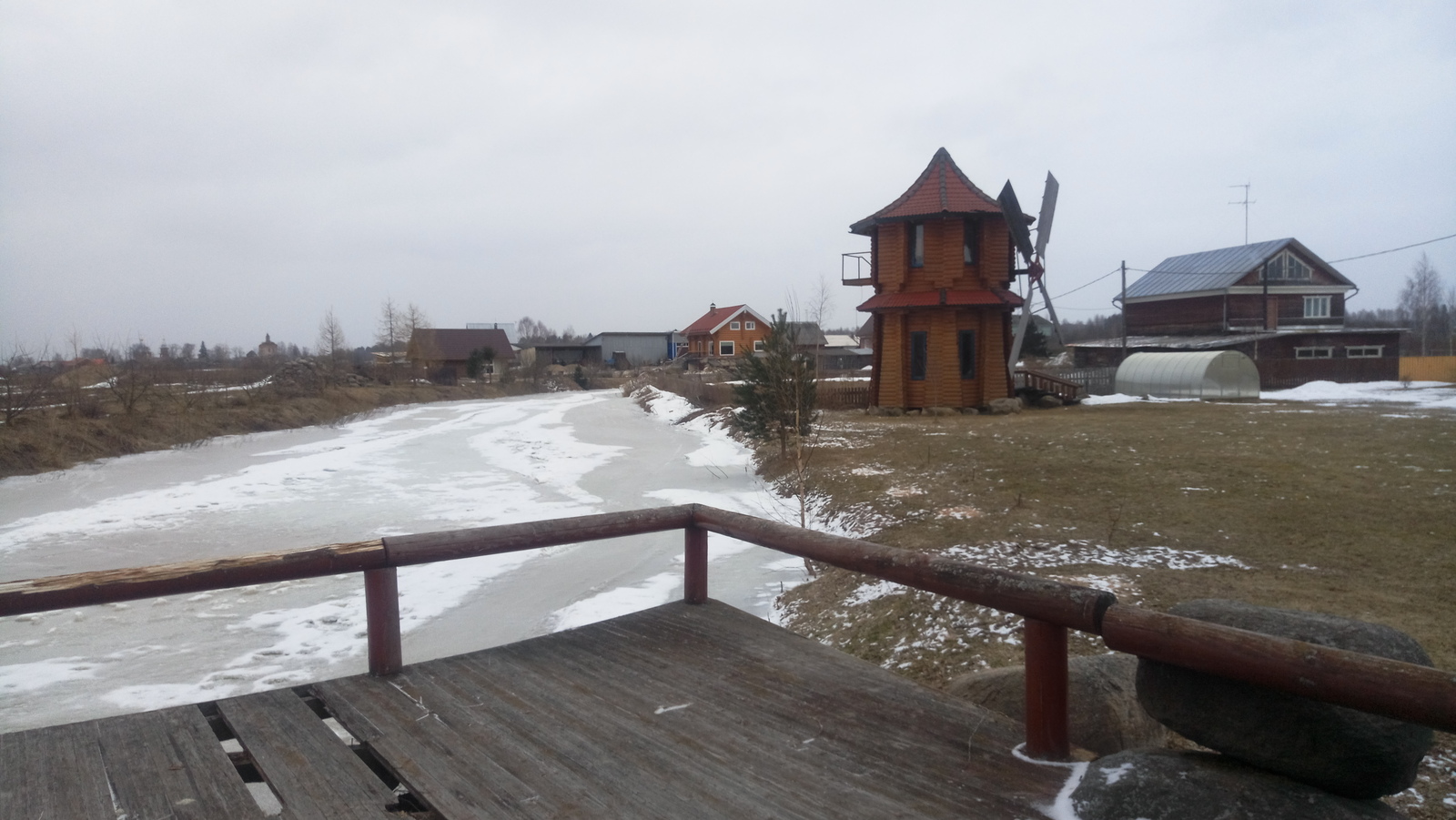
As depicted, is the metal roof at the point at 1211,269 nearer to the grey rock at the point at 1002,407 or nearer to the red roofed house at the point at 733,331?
the grey rock at the point at 1002,407

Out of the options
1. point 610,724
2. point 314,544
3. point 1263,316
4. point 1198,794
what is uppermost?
point 1263,316

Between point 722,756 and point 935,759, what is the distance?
0.77 m

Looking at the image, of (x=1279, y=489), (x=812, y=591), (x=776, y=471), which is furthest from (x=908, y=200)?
(x=812, y=591)

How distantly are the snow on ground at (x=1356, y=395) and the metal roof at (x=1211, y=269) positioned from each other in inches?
286

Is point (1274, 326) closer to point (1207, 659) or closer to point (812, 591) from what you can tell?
point (812, 591)

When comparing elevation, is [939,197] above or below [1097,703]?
above

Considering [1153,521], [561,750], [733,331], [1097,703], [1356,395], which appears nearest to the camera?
[561,750]

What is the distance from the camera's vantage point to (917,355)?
26375mm

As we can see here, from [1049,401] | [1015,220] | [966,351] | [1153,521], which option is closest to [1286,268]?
[1049,401]

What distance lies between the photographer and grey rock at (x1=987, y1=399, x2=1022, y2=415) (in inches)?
1027

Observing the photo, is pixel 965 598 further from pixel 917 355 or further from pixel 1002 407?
pixel 1002 407

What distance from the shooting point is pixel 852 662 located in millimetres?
4227

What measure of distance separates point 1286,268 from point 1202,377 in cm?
1489

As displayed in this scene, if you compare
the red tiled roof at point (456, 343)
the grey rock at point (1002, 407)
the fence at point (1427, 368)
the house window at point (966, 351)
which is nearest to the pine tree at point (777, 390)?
the house window at point (966, 351)
